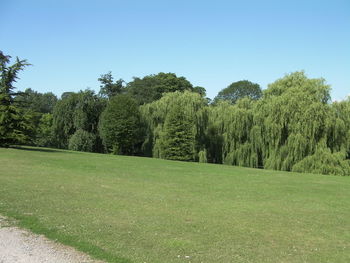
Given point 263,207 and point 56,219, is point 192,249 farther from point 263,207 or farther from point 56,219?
point 263,207

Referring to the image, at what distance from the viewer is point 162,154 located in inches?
→ 1303

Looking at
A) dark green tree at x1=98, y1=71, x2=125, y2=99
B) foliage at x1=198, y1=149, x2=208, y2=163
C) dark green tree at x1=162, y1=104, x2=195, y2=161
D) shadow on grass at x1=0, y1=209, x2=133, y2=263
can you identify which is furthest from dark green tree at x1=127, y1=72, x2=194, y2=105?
shadow on grass at x1=0, y1=209, x2=133, y2=263

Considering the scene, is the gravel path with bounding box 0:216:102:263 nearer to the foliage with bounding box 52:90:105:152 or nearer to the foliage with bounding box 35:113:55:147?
the foliage with bounding box 52:90:105:152

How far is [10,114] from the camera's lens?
29312 millimetres

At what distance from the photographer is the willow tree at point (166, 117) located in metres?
33.2

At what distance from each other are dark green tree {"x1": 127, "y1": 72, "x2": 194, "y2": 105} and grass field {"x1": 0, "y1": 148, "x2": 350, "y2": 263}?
4593cm

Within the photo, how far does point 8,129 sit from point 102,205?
23.7 m

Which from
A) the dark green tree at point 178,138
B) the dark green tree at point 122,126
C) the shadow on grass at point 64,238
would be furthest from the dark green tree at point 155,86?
the shadow on grass at point 64,238

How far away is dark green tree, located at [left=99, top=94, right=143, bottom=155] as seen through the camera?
36969 mm

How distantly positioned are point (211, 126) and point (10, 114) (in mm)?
19049

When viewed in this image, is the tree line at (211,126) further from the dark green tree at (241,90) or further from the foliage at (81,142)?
the dark green tree at (241,90)

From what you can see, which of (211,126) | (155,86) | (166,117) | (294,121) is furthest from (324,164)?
(155,86)

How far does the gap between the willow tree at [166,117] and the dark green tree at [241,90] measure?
3398 cm

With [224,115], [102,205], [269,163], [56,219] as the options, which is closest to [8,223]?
[56,219]
